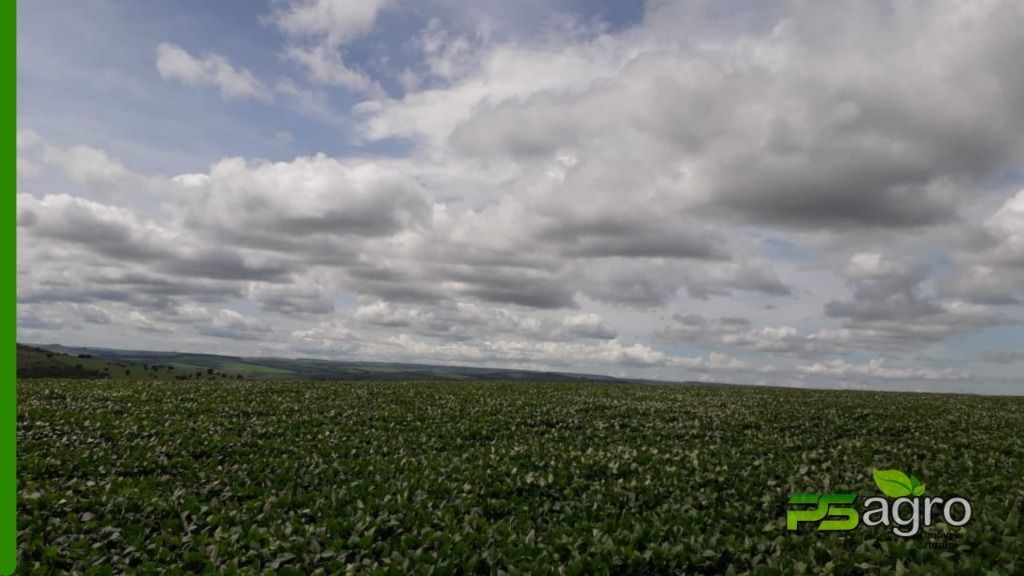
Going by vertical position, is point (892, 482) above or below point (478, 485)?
above

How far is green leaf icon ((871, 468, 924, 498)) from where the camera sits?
57.5 ft

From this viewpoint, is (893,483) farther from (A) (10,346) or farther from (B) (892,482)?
(A) (10,346)

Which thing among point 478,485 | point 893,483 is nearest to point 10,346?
point 478,485

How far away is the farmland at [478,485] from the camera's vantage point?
12289 mm

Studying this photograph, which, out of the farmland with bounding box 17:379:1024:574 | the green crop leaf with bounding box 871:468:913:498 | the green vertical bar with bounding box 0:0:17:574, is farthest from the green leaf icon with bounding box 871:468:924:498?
the green vertical bar with bounding box 0:0:17:574

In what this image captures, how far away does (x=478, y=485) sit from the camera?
1803 centimetres

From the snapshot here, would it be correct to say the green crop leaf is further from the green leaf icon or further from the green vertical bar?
the green vertical bar

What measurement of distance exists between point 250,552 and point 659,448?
16008 mm

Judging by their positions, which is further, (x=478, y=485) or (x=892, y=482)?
(x=892, y=482)

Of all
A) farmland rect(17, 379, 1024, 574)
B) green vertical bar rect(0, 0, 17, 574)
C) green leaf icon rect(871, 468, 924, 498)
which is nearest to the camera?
green vertical bar rect(0, 0, 17, 574)

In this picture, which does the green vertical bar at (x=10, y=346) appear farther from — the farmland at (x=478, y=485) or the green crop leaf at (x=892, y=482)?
the green crop leaf at (x=892, y=482)

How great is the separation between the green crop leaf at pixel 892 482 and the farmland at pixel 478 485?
0.40 meters

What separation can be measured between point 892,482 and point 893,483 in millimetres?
116

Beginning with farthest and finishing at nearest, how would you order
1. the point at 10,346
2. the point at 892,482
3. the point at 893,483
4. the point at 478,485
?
1. the point at 892,482
2. the point at 893,483
3. the point at 478,485
4. the point at 10,346
